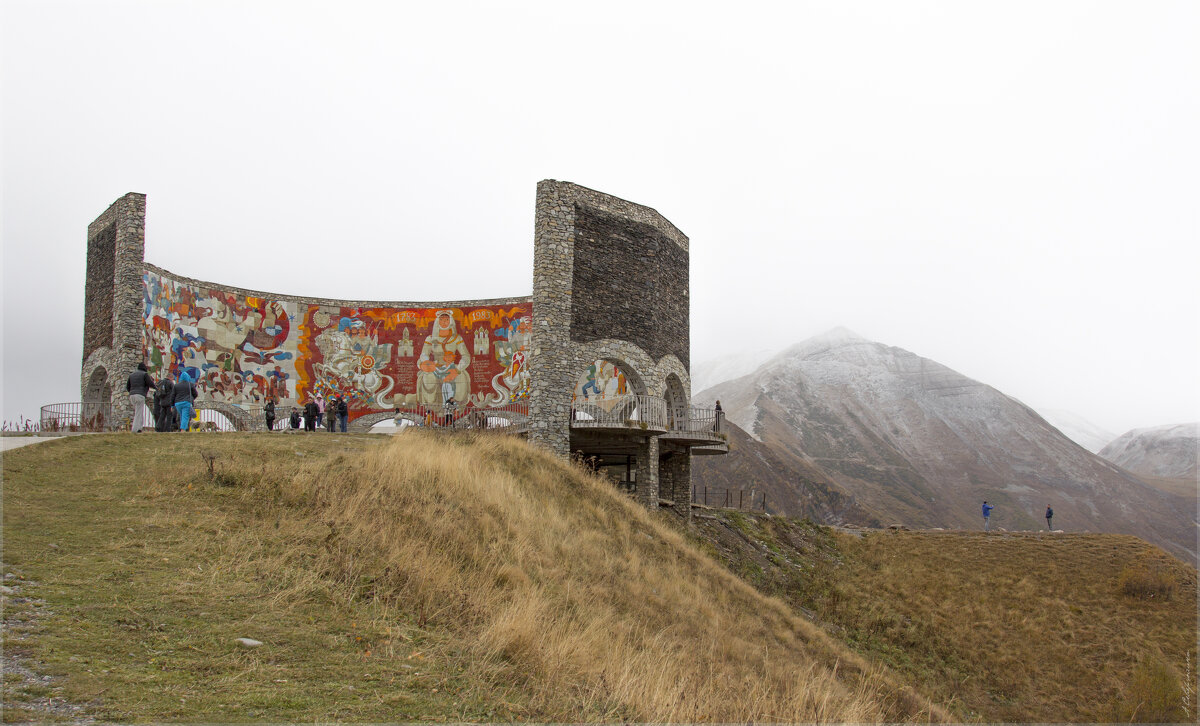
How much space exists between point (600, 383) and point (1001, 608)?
14.0 meters

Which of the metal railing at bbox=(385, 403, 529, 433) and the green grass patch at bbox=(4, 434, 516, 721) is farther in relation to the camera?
the metal railing at bbox=(385, 403, 529, 433)

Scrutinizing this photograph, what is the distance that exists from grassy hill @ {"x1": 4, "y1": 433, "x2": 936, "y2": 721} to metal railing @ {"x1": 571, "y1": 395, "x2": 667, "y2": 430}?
695 centimetres

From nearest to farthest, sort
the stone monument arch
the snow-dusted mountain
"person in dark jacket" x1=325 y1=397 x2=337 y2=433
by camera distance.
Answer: the stone monument arch < "person in dark jacket" x1=325 y1=397 x2=337 y2=433 < the snow-dusted mountain

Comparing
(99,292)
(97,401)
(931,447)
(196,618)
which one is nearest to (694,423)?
(97,401)

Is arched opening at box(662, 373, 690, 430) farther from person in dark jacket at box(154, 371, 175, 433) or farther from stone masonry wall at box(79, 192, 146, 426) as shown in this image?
stone masonry wall at box(79, 192, 146, 426)

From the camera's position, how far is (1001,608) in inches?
987

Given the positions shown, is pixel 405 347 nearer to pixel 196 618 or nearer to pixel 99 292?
pixel 99 292

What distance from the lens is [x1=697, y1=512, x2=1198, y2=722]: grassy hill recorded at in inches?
773

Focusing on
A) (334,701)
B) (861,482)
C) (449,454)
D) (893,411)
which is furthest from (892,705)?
(893,411)

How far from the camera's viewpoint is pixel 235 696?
5.75 m

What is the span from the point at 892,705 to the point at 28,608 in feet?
38.2

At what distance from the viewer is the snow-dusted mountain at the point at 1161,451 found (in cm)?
10402

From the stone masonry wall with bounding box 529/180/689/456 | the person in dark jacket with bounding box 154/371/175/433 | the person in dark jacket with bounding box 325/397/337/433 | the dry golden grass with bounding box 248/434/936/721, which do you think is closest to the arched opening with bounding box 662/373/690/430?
the stone masonry wall with bounding box 529/180/689/456

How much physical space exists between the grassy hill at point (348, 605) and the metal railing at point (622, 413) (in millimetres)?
6952
